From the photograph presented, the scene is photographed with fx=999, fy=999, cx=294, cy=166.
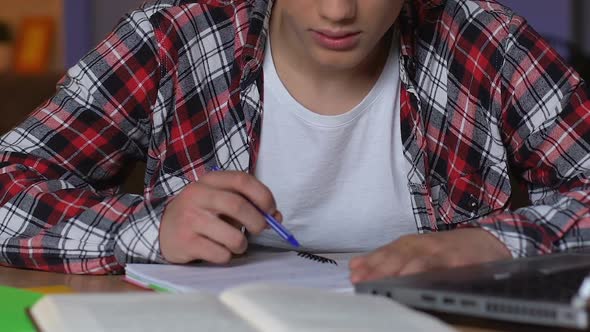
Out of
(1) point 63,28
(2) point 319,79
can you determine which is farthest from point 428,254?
(1) point 63,28

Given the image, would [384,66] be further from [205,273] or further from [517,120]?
[205,273]

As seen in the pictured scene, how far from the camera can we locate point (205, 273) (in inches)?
40.6

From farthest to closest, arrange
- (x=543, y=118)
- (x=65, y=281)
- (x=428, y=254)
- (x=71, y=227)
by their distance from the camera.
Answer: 1. (x=543, y=118)
2. (x=71, y=227)
3. (x=65, y=281)
4. (x=428, y=254)

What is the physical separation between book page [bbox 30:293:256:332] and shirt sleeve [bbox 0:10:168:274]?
1.03ft

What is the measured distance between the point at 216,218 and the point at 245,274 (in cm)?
7

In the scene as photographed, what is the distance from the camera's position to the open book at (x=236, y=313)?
2.34 feet

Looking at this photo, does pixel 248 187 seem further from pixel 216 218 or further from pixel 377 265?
pixel 377 265

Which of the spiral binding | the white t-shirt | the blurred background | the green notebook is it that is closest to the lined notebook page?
the spiral binding

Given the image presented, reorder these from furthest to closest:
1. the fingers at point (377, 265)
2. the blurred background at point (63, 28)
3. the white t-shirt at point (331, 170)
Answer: the blurred background at point (63, 28) < the white t-shirt at point (331, 170) < the fingers at point (377, 265)

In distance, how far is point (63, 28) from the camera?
4070mm

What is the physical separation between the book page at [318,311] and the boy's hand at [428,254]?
0.44ft

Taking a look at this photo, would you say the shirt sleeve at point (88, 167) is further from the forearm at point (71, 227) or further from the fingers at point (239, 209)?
the fingers at point (239, 209)

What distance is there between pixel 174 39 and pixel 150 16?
0.16 ft

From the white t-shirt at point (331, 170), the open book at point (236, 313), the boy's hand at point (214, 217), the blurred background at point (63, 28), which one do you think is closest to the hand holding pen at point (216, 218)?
the boy's hand at point (214, 217)
